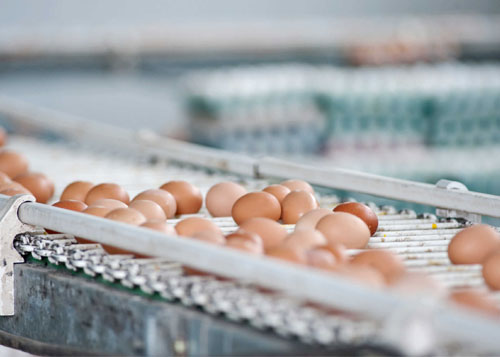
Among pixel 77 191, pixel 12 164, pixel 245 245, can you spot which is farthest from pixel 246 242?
pixel 12 164

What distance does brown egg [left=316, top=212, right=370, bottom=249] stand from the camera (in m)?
1.41

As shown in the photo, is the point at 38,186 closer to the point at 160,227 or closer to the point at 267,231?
the point at 160,227

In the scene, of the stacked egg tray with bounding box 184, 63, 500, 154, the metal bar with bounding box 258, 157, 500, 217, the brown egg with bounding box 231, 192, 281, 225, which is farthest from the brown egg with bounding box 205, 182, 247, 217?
the stacked egg tray with bounding box 184, 63, 500, 154

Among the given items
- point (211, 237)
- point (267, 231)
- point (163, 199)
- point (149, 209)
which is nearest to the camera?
point (211, 237)

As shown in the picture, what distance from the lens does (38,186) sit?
6.21 ft

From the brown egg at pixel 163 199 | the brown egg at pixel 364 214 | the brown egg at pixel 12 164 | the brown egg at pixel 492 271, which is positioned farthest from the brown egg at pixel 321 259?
the brown egg at pixel 12 164

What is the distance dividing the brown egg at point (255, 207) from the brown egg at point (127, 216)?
0.72 feet

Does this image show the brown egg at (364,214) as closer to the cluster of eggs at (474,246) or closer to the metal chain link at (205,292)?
the cluster of eggs at (474,246)

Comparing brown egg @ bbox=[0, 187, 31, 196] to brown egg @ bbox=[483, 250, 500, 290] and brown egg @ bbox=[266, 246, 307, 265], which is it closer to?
brown egg @ bbox=[266, 246, 307, 265]

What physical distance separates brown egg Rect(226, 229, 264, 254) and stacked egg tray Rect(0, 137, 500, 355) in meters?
0.06

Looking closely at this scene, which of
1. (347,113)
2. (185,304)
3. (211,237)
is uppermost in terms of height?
(347,113)

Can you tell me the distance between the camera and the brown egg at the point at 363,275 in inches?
42.4

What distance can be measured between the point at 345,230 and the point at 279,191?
0.34 m

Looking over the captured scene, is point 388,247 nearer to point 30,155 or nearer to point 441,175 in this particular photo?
point 30,155
